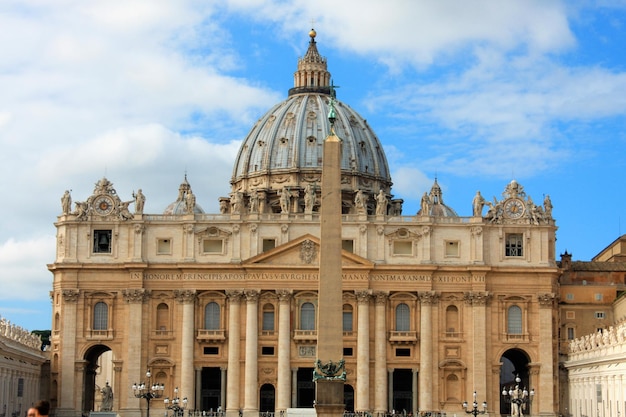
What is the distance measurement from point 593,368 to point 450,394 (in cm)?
1560

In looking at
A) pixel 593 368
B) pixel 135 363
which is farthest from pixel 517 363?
pixel 135 363

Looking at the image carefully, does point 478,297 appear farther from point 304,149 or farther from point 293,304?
point 304,149

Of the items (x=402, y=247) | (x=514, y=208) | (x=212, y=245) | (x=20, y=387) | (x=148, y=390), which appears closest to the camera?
(x=148, y=390)

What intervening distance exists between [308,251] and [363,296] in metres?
5.28

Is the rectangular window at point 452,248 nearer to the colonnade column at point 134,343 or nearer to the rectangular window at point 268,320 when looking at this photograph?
the rectangular window at point 268,320

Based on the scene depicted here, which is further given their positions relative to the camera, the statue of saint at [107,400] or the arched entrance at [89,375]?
the arched entrance at [89,375]

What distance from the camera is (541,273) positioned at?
92562 millimetres

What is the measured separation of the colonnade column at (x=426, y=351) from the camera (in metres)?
90.3

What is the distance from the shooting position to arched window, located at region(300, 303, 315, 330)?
9206cm

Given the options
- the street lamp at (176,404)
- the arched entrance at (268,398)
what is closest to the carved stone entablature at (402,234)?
the arched entrance at (268,398)

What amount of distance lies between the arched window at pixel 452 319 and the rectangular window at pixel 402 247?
517cm

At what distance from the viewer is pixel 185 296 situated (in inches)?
3615

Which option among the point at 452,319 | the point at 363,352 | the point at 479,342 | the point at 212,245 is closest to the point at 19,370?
the point at 212,245

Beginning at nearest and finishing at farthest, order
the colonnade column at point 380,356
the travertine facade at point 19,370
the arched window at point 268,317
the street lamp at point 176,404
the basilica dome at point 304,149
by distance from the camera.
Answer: the travertine facade at point 19,370, the street lamp at point 176,404, the colonnade column at point 380,356, the arched window at point 268,317, the basilica dome at point 304,149
